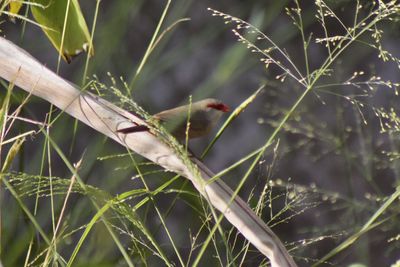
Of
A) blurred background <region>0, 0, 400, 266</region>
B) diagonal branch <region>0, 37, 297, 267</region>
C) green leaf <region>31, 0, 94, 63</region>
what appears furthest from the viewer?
blurred background <region>0, 0, 400, 266</region>

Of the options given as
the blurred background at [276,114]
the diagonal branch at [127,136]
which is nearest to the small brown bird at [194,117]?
the diagonal branch at [127,136]

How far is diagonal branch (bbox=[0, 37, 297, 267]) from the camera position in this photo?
3.39 ft

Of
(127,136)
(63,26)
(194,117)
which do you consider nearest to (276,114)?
(194,117)

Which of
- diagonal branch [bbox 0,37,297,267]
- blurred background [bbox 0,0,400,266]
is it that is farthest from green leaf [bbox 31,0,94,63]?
blurred background [bbox 0,0,400,266]

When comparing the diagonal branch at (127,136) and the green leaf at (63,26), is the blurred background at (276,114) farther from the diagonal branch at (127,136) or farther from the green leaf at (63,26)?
the diagonal branch at (127,136)

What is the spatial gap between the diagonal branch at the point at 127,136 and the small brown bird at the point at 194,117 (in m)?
0.14

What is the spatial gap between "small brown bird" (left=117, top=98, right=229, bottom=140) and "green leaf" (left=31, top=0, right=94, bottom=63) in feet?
0.51

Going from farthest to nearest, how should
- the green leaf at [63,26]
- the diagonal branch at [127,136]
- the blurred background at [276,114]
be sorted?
the blurred background at [276,114], the green leaf at [63,26], the diagonal branch at [127,136]

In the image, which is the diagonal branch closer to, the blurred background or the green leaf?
the green leaf

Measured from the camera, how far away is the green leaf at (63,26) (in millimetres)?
1253

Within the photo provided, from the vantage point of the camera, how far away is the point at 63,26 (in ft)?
4.16

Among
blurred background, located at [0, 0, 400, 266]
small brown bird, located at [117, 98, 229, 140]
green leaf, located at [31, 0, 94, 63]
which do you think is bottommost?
blurred background, located at [0, 0, 400, 266]

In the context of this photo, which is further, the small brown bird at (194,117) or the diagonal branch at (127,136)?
the small brown bird at (194,117)

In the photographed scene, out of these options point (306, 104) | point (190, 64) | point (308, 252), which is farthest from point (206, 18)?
point (308, 252)
